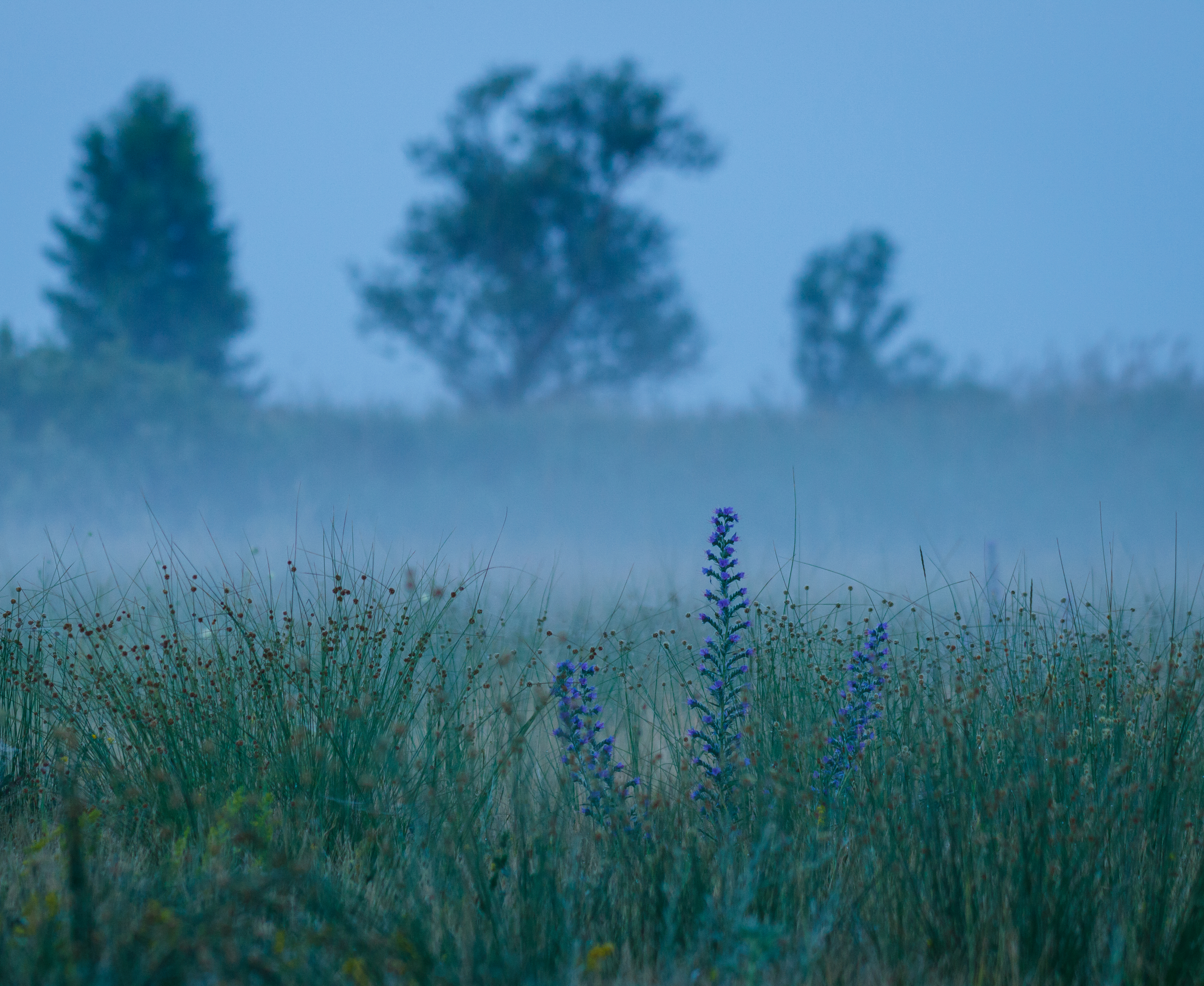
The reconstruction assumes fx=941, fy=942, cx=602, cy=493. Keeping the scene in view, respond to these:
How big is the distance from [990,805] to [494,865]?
1.13 metres

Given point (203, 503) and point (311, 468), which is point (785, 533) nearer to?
point (311, 468)

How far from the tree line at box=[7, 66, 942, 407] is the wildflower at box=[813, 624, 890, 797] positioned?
58.2 feet

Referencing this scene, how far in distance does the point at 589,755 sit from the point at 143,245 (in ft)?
68.1

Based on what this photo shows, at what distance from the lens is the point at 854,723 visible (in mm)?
2744

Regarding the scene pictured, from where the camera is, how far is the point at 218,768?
9.20ft

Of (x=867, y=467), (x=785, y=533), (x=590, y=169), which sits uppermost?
(x=590, y=169)

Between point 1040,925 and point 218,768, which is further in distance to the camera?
point 218,768

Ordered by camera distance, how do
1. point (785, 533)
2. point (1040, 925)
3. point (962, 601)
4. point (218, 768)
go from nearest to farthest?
point (1040, 925) < point (218, 768) < point (962, 601) < point (785, 533)

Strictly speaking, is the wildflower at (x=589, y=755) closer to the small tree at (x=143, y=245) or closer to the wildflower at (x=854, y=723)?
the wildflower at (x=854, y=723)

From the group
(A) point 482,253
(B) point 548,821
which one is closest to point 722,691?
(B) point 548,821

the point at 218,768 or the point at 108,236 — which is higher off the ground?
the point at 108,236

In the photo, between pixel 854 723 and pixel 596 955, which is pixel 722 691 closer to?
pixel 854 723

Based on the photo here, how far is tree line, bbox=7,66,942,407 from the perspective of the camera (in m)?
19.8

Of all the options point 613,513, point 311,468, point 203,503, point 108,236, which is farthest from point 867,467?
point 108,236
